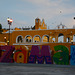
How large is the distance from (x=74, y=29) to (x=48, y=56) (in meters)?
19.6

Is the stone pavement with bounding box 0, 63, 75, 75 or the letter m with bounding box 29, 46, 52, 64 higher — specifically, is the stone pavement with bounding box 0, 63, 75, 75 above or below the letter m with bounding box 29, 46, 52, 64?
below

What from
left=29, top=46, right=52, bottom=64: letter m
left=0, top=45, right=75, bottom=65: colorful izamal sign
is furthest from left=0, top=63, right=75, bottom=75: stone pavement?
left=29, top=46, right=52, bottom=64: letter m

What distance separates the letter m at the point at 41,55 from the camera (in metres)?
19.1

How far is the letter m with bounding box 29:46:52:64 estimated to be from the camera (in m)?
19.1

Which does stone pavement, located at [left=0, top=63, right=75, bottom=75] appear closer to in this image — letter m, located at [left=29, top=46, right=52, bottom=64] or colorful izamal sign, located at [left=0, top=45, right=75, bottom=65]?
colorful izamal sign, located at [left=0, top=45, right=75, bottom=65]

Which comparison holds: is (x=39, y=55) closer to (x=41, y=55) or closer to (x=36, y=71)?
(x=41, y=55)

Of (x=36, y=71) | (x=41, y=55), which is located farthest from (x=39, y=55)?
(x=36, y=71)

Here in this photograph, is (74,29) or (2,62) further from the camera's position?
(74,29)

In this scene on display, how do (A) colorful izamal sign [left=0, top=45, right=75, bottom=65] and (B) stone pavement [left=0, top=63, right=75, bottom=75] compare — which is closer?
(B) stone pavement [left=0, top=63, right=75, bottom=75]

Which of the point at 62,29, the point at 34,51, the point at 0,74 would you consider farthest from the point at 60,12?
the point at 0,74

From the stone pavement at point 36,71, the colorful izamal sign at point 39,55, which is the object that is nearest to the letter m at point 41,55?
the colorful izamal sign at point 39,55

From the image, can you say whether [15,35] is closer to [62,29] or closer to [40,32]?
[40,32]

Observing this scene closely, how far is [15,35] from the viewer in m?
41.7

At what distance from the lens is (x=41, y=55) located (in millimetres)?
19328
